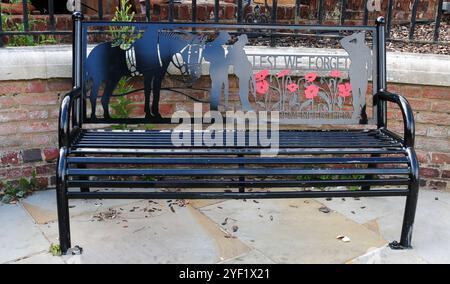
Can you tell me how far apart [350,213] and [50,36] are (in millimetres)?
2378

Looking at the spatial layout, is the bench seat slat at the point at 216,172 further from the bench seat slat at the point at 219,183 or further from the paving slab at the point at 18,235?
the paving slab at the point at 18,235

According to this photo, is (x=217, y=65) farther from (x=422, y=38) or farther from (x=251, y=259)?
(x=422, y=38)

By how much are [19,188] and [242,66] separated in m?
1.63

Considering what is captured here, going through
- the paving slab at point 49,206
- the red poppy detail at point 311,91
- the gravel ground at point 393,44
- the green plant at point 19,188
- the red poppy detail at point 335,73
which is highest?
the gravel ground at point 393,44

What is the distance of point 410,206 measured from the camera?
262 centimetres

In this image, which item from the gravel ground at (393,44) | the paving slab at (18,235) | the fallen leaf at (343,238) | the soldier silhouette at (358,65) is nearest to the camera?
the paving slab at (18,235)

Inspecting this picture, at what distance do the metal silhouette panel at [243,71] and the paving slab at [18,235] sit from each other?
703mm

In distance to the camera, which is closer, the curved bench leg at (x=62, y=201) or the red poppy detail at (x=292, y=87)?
the curved bench leg at (x=62, y=201)

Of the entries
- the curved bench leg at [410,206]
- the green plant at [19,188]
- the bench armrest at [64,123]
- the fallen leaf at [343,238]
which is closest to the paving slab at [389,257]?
the curved bench leg at [410,206]

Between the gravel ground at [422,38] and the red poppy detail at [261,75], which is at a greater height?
the gravel ground at [422,38]

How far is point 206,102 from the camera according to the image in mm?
3309

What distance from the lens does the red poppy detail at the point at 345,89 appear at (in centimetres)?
322

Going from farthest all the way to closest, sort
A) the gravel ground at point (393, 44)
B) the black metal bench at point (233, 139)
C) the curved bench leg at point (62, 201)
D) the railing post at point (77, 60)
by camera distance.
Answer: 1. the gravel ground at point (393, 44)
2. the railing post at point (77, 60)
3. the black metal bench at point (233, 139)
4. the curved bench leg at point (62, 201)
